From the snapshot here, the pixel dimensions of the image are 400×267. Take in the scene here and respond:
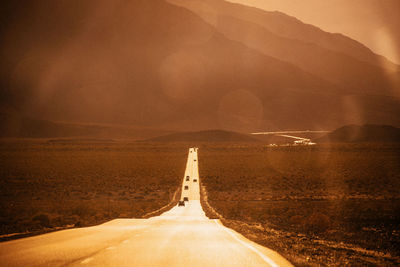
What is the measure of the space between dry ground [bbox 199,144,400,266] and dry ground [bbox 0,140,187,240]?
24.6 feet

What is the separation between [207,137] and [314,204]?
152 meters

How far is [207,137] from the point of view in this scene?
189m

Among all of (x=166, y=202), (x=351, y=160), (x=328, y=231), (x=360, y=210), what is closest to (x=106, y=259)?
(x=328, y=231)

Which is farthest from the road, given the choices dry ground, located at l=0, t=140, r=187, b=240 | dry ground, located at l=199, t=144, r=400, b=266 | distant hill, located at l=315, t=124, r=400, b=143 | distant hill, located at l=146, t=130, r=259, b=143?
distant hill, located at l=146, t=130, r=259, b=143

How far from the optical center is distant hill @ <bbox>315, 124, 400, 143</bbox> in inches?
6645

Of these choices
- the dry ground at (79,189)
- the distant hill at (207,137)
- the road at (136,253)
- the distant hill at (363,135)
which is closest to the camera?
the road at (136,253)

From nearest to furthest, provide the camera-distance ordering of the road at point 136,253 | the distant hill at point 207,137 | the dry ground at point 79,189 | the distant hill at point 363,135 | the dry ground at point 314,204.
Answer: the road at point 136,253 → the dry ground at point 314,204 → the dry ground at point 79,189 → the distant hill at point 363,135 → the distant hill at point 207,137

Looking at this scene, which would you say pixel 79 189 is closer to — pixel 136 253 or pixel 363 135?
pixel 136 253

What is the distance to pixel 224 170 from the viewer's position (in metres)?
77.6

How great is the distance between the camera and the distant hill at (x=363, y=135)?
554 feet

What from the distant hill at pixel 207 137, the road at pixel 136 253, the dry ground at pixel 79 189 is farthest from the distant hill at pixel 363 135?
the road at pixel 136 253

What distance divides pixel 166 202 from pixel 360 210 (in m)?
24.2

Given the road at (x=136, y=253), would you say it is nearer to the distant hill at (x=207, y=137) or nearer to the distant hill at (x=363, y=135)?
the distant hill at (x=363, y=135)

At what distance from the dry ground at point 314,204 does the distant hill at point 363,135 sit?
75.7 m
